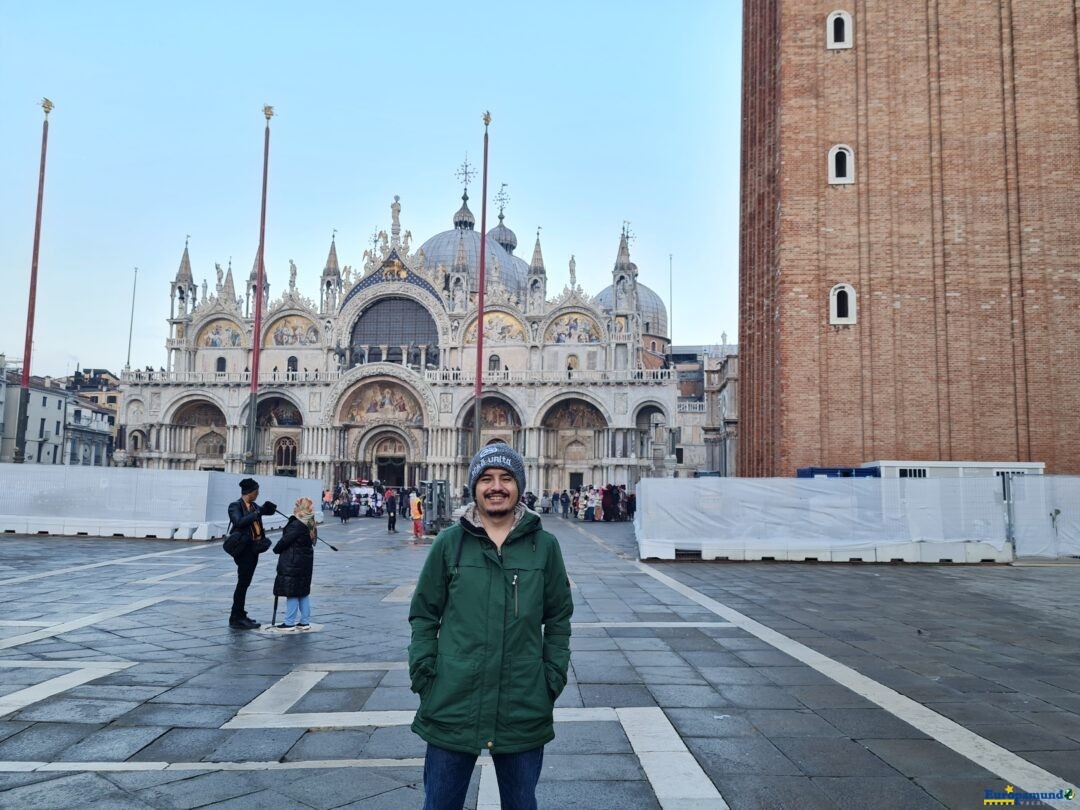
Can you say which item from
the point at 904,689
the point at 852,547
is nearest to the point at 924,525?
the point at 852,547

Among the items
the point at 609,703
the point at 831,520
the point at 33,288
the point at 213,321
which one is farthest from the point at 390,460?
the point at 609,703

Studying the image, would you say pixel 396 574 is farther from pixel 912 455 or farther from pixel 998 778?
pixel 912 455

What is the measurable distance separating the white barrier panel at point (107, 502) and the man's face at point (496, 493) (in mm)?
17380

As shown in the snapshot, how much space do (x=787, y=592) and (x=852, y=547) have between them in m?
5.17

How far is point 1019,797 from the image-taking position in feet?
11.9

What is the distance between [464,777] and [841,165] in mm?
20186

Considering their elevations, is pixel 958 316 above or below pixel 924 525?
above

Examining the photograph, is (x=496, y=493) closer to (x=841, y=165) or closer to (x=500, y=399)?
(x=841, y=165)

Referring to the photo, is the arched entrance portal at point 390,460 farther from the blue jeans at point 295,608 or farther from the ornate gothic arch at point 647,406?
the blue jeans at point 295,608

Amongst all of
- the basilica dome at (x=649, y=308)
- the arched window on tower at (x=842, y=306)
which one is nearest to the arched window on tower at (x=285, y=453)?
the basilica dome at (x=649, y=308)

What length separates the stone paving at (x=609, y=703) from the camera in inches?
148

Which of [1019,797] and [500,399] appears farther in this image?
[500,399]

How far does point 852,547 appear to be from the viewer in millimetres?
15234

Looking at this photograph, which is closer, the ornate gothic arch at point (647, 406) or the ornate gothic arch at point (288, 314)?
the ornate gothic arch at point (647, 406)
